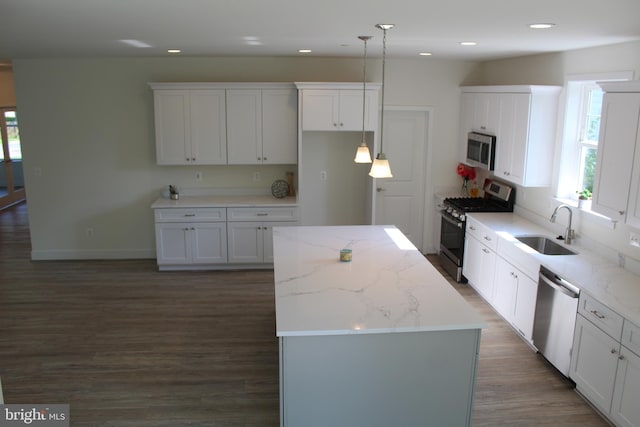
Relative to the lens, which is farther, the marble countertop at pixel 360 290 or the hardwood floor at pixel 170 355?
the hardwood floor at pixel 170 355

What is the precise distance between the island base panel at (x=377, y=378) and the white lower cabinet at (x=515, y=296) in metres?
1.61

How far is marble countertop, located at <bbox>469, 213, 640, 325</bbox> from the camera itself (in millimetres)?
3450

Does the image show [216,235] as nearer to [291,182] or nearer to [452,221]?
[291,182]

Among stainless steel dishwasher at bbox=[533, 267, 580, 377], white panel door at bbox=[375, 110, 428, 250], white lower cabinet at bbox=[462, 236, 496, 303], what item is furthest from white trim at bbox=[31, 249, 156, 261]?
stainless steel dishwasher at bbox=[533, 267, 580, 377]

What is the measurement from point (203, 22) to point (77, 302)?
358 centimetres

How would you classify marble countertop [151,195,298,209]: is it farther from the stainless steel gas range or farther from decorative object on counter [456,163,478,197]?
decorative object on counter [456,163,478,197]

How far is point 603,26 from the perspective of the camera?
3227 mm

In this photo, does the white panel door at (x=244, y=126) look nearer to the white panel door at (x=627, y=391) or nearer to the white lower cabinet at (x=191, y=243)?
the white lower cabinet at (x=191, y=243)

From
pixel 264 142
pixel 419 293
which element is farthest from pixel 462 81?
pixel 419 293

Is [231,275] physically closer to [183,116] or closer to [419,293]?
[183,116]

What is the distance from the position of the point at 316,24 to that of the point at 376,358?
2.04m

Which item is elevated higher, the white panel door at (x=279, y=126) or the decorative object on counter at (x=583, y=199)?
the white panel door at (x=279, y=126)

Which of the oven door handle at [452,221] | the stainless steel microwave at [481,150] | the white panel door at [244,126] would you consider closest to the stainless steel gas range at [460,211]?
the oven door handle at [452,221]

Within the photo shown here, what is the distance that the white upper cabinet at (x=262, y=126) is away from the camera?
251 inches
